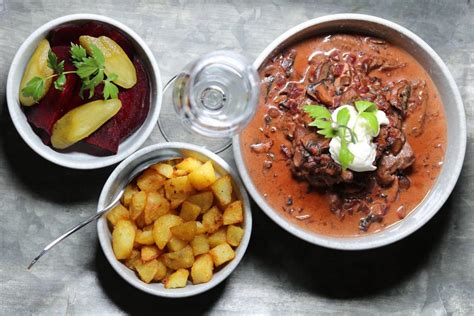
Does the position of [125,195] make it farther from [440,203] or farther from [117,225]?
[440,203]

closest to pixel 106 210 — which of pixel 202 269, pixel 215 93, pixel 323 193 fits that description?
pixel 202 269

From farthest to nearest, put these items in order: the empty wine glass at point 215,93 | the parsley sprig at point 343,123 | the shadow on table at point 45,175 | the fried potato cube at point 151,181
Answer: the shadow on table at point 45,175
the fried potato cube at point 151,181
the empty wine glass at point 215,93
the parsley sprig at point 343,123

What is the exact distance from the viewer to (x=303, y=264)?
264 cm

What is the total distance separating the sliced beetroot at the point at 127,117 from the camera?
7.79ft

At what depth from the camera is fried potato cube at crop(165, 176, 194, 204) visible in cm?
241

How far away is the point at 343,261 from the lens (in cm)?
266

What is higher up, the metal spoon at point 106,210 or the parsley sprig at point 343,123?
the parsley sprig at point 343,123

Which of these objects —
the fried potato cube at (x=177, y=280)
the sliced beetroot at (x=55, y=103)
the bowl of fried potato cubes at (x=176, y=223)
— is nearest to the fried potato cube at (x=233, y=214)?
the bowl of fried potato cubes at (x=176, y=223)

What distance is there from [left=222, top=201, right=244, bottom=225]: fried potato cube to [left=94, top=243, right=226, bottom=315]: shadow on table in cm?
31

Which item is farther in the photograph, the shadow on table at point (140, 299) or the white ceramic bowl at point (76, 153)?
the shadow on table at point (140, 299)

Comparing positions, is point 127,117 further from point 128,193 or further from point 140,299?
point 140,299

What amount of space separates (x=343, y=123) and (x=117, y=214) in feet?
2.66

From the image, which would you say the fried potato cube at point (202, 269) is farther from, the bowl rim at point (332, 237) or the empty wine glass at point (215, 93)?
the empty wine glass at point (215, 93)

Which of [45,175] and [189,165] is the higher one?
[189,165]
